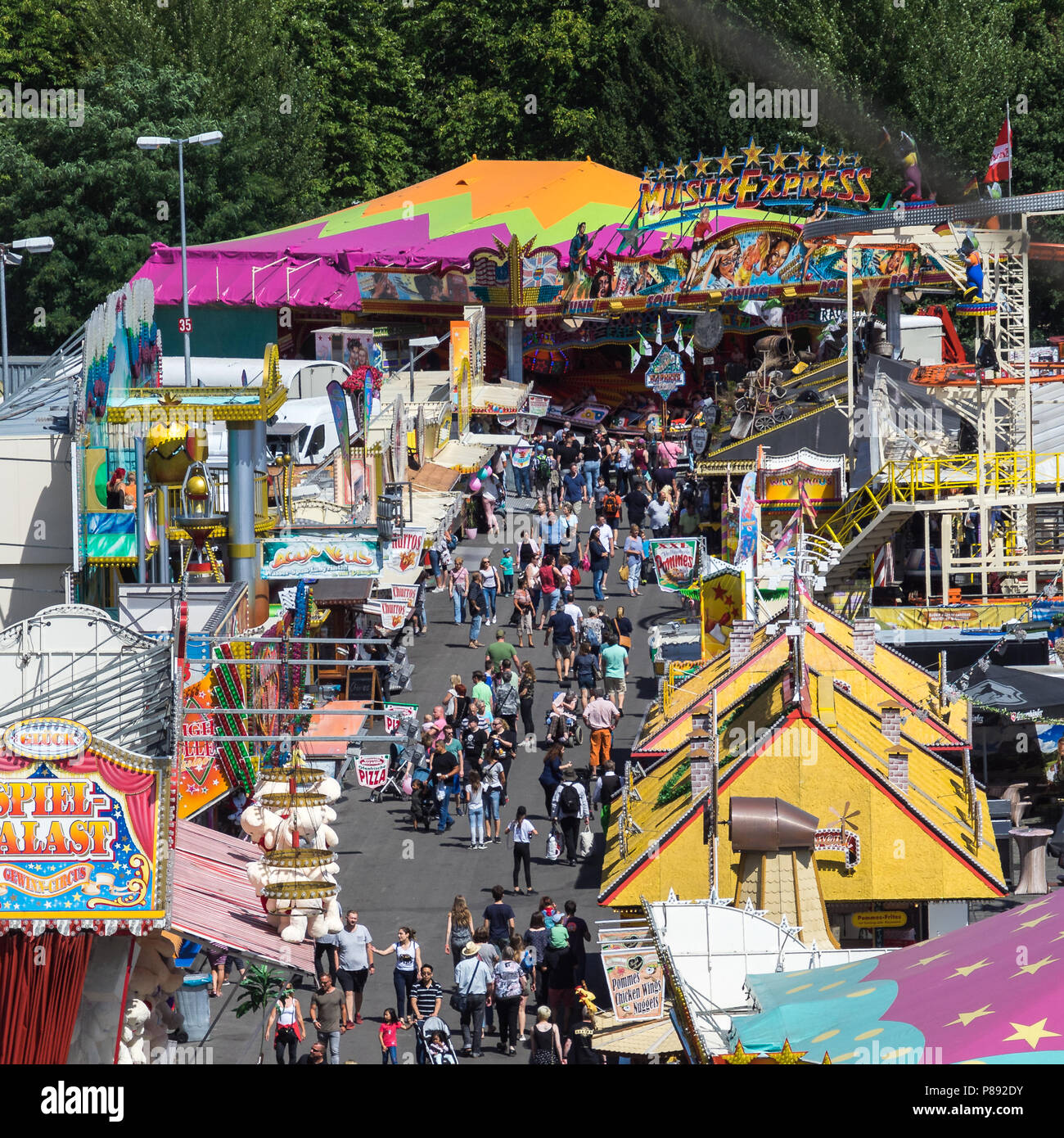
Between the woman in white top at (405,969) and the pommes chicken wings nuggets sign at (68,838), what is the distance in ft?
19.7

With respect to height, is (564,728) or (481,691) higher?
(481,691)

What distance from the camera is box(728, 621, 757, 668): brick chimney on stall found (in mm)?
22875

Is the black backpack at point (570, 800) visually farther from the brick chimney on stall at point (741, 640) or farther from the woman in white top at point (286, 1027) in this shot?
the woman in white top at point (286, 1027)

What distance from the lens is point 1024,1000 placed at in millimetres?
9898

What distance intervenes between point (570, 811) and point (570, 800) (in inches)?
6.2

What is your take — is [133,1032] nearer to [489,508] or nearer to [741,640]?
[741,640]

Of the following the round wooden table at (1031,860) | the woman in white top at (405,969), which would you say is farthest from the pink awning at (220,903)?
the round wooden table at (1031,860)

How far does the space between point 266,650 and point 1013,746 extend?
9663 millimetres

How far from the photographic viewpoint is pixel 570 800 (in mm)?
Result: 22453

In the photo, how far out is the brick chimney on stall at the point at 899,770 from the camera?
1881cm

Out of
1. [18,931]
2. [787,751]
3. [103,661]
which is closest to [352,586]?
[787,751]

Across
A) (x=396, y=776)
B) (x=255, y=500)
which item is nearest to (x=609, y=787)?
(x=396, y=776)
